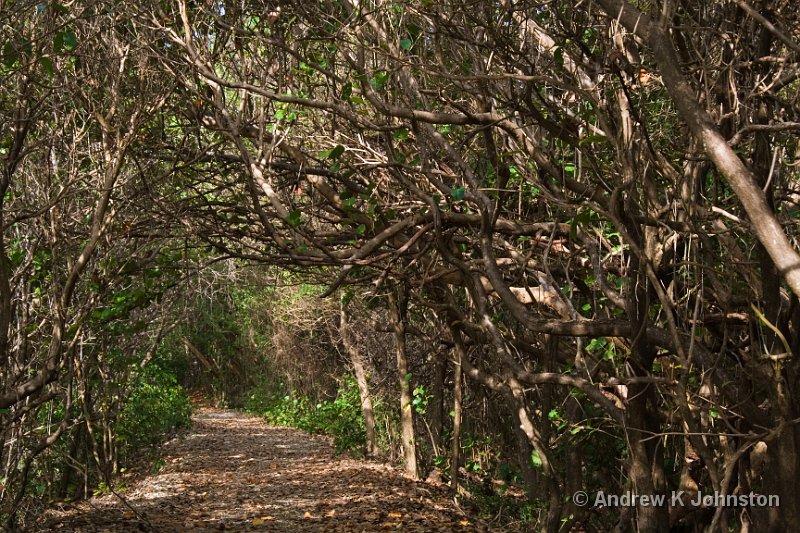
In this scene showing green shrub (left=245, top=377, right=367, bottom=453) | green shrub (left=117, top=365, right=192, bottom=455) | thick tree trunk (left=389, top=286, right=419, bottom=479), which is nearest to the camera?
thick tree trunk (left=389, top=286, right=419, bottom=479)

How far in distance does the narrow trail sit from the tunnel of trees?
26.8 inches

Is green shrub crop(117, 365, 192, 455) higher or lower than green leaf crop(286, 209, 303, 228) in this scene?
lower

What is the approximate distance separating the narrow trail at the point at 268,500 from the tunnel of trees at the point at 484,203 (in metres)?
0.68

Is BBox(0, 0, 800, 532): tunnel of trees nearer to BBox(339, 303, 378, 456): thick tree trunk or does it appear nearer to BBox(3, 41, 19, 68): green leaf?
BBox(3, 41, 19, 68): green leaf

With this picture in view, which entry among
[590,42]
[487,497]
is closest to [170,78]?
[590,42]

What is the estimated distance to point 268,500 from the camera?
11352mm

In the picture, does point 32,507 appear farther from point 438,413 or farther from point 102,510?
point 438,413

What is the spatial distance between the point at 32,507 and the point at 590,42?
721cm

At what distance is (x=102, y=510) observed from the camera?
962 centimetres

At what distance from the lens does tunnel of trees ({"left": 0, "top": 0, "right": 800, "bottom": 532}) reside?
15.5 ft

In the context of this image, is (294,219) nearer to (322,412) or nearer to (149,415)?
(149,415)

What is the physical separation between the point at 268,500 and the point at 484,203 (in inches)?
288

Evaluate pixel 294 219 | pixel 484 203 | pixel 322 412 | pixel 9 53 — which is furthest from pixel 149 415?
pixel 484 203

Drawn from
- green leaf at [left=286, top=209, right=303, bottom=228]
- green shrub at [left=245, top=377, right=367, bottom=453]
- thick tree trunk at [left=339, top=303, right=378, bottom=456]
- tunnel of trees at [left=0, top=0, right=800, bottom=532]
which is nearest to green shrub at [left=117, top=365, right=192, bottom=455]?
tunnel of trees at [left=0, top=0, right=800, bottom=532]
